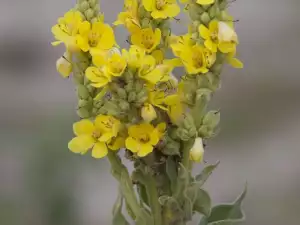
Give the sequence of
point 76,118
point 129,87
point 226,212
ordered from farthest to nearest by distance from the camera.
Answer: point 76,118 → point 226,212 → point 129,87

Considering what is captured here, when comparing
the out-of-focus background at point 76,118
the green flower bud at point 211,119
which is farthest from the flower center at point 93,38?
the out-of-focus background at point 76,118

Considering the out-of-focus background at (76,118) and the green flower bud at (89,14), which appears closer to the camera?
the green flower bud at (89,14)

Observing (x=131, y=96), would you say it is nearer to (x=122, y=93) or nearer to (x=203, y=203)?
(x=122, y=93)

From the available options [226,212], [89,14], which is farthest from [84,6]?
[226,212]

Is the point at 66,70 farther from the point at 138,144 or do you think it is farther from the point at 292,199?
the point at 292,199

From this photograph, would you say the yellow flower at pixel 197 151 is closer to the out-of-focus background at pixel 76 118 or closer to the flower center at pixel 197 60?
the flower center at pixel 197 60
